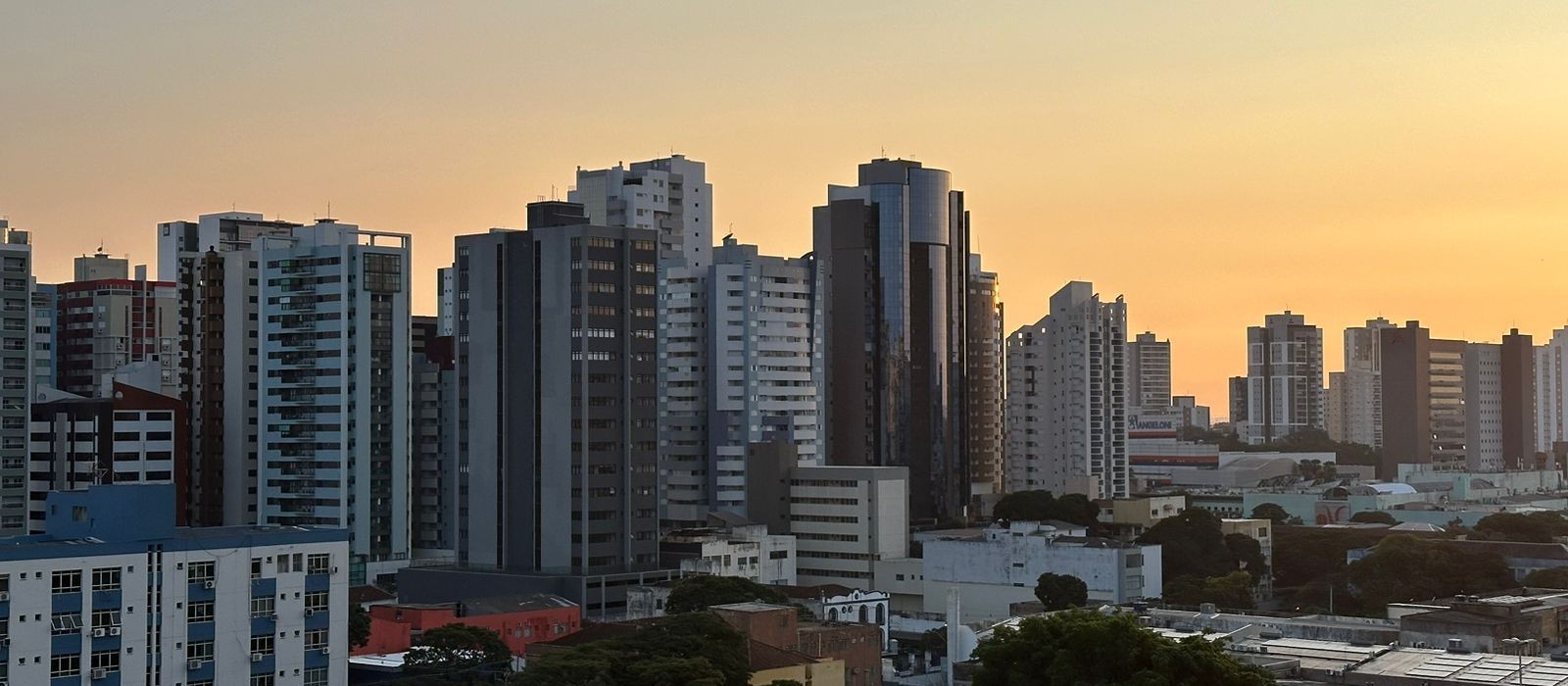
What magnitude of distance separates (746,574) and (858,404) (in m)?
28.9

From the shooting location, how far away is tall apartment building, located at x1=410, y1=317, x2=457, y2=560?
8844 cm

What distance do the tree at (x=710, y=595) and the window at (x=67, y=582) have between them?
25.1m

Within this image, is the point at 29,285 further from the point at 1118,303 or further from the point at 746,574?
the point at 1118,303

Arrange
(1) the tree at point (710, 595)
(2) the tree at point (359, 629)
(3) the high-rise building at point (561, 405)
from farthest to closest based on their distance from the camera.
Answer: (3) the high-rise building at point (561, 405) < (1) the tree at point (710, 595) < (2) the tree at point (359, 629)

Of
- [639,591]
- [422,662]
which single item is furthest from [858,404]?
[422,662]

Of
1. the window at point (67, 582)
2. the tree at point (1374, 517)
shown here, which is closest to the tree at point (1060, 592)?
the window at point (67, 582)

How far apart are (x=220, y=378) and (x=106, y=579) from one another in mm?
48024

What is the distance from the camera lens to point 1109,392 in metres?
120

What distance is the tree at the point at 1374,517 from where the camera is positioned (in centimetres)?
10750

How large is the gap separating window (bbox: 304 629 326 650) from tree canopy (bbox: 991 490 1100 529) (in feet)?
180

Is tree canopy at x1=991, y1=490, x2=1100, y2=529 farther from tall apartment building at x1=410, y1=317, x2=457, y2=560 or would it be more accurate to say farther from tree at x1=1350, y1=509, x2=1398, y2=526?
tall apartment building at x1=410, y1=317, x2=457, y2=560

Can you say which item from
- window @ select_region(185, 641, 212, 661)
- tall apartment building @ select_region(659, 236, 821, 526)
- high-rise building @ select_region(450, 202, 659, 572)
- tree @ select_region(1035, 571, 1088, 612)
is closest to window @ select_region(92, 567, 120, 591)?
window @ select_region(185, 641, 212, 661)

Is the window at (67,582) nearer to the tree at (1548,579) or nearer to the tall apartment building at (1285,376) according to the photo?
the tree at (1548,579)

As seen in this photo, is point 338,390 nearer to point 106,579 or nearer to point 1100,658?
point 106,579
